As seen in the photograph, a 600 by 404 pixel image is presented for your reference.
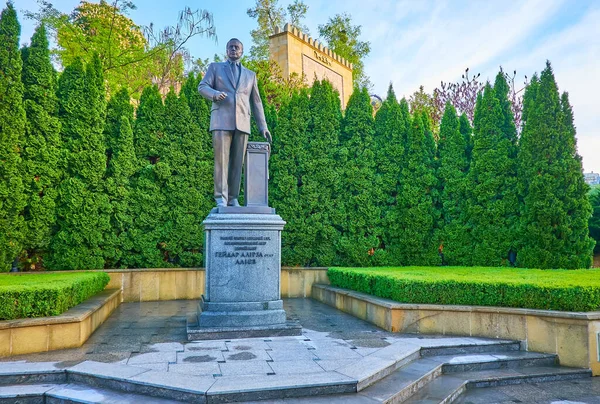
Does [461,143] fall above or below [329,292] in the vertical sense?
above

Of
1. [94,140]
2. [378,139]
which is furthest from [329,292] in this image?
[94,140]

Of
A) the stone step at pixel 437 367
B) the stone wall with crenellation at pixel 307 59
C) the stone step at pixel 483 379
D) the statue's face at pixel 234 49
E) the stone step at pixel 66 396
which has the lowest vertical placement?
the stone step at pixel 483 379

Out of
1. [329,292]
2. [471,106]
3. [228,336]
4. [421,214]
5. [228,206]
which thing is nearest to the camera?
[228,336]

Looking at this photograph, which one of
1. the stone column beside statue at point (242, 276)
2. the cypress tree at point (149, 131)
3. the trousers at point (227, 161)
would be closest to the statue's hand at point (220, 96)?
the trousers at point (227, 161)

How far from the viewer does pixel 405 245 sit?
11867 mm

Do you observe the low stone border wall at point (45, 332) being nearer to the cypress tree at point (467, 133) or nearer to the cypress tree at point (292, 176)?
the cypress tree at point (292, 176)

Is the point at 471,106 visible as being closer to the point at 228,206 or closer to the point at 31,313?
the point at 228,206

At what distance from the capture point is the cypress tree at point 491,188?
36.9 ft

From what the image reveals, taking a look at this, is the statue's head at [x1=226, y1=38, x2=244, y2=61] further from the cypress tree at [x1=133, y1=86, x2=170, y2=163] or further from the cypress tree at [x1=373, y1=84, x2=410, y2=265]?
the cypress tree at [x1=373, y1=84, x2=410, y2=265]

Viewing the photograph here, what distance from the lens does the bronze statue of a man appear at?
7.20m

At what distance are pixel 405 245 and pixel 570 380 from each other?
6689 mm

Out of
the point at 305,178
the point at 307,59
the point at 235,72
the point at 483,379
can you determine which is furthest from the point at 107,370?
the point at 307,59

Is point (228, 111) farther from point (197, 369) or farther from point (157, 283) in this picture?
point (157, 283)

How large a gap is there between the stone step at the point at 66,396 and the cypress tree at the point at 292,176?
7.67 m
